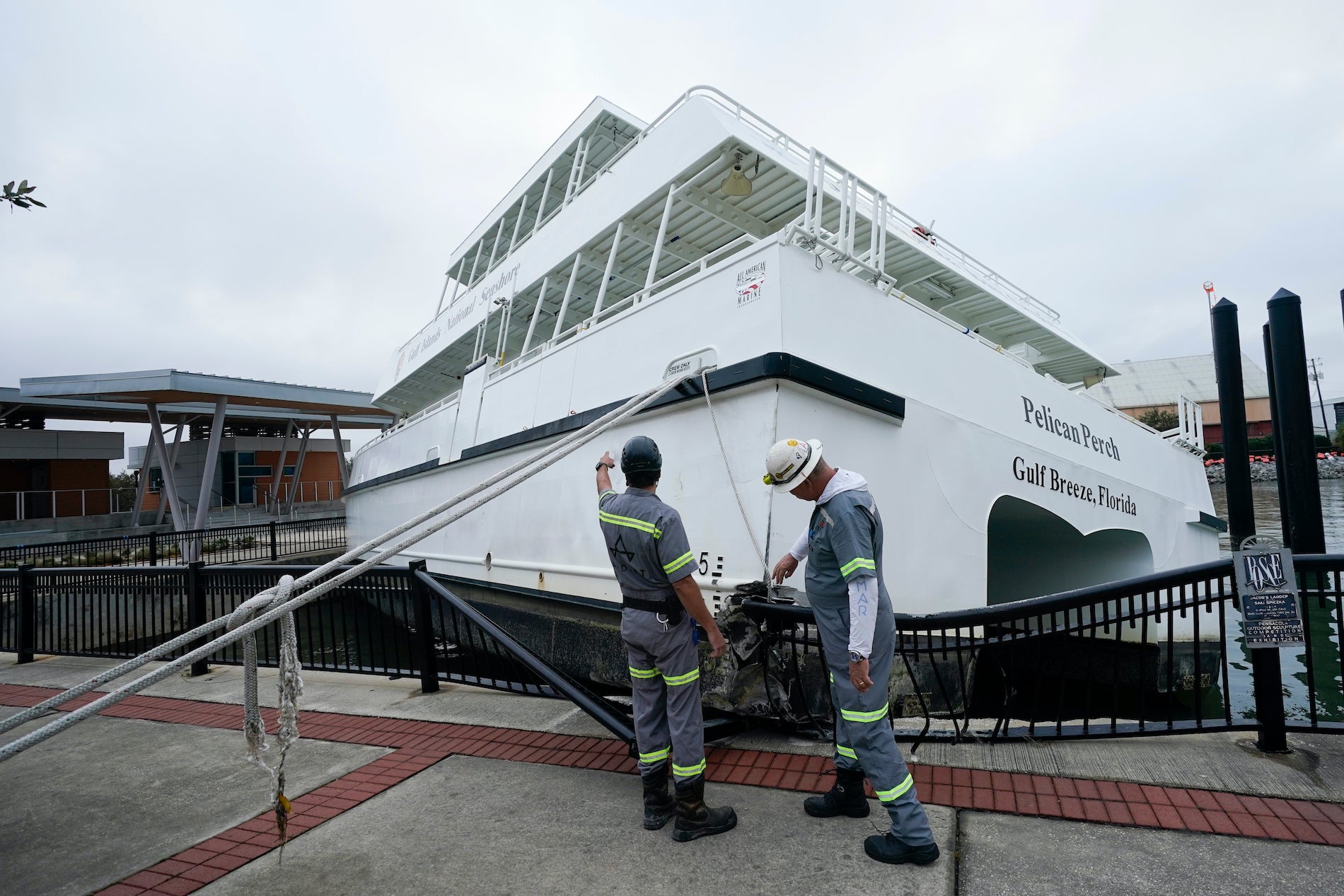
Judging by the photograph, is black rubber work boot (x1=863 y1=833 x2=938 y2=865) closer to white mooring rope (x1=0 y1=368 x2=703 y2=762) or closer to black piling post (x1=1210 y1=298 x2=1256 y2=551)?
white mooring rope (x1=0 y1=368 x2=703 y2=762)

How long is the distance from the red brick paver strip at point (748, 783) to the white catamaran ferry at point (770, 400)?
4.13 ft

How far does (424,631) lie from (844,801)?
330 centimetres

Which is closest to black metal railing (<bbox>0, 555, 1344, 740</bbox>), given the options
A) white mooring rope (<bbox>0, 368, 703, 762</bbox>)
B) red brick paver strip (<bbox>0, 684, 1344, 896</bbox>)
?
red brick paver strip (<bbox>0, 684, 1344, 896</bbox>)

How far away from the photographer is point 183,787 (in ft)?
11.0

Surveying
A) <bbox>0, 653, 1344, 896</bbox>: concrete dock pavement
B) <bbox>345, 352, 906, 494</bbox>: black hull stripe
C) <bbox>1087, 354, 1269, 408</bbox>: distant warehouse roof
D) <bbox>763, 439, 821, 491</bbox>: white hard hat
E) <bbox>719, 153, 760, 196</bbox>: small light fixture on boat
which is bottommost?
<bbox>0, 653, 1344, 896</bbox>: concrete dock pavement

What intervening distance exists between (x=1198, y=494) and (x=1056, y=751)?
808 centimetres

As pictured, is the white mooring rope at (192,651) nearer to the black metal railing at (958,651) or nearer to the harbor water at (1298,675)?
the black metal railing at (958,651)

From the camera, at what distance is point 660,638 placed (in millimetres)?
2809

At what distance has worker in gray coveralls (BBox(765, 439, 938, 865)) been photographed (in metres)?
2.41

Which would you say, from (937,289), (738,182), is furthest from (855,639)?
(937,289)

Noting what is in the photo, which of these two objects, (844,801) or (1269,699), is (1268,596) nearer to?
(1269,699)

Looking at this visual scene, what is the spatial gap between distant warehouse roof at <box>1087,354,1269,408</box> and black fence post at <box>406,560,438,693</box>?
208 ft

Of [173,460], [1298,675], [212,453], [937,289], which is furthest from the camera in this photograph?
[173,460]

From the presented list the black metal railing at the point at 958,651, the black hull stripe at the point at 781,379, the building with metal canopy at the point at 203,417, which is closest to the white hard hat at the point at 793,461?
the black metal railing at the point at 958,651
